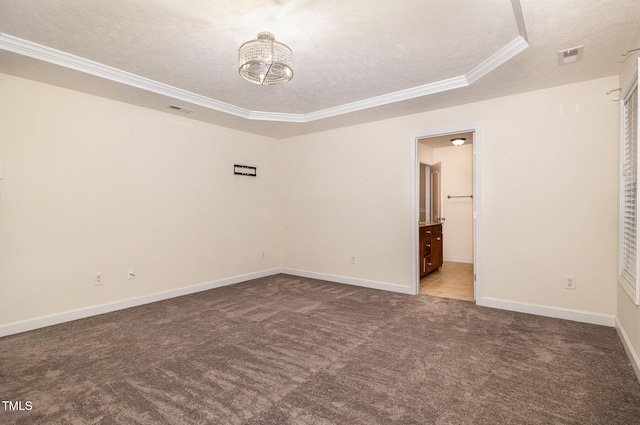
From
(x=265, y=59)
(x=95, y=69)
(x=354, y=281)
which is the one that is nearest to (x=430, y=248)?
(x=354, y=281)

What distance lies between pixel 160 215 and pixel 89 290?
1164mm

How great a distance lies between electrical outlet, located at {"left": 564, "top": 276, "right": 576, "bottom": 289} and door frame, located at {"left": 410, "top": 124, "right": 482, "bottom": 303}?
2.70ft

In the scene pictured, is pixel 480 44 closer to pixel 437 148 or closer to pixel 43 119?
pixel 43 119

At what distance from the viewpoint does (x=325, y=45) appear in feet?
8.80

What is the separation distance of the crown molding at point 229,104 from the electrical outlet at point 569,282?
2.30 m

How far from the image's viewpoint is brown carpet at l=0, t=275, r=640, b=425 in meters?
1.83

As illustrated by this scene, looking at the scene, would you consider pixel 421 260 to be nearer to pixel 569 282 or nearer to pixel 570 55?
pixel 569 282

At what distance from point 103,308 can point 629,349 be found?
5.03 meters

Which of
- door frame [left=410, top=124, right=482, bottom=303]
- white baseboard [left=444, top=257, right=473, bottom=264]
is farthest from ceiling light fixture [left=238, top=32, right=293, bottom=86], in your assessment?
white baseboard [left=444, top=257, right=473, bottom=264]

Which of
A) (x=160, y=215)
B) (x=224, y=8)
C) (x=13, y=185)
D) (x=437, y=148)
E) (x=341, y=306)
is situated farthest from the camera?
(x=437, y=148)

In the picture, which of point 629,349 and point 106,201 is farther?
point 106,201

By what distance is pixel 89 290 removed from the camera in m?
3.54

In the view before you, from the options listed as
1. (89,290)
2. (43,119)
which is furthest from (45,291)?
(43,119)

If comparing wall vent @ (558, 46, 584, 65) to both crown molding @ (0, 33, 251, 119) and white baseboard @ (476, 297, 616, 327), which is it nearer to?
white baseboard @ (476, 297, 616, 327)
